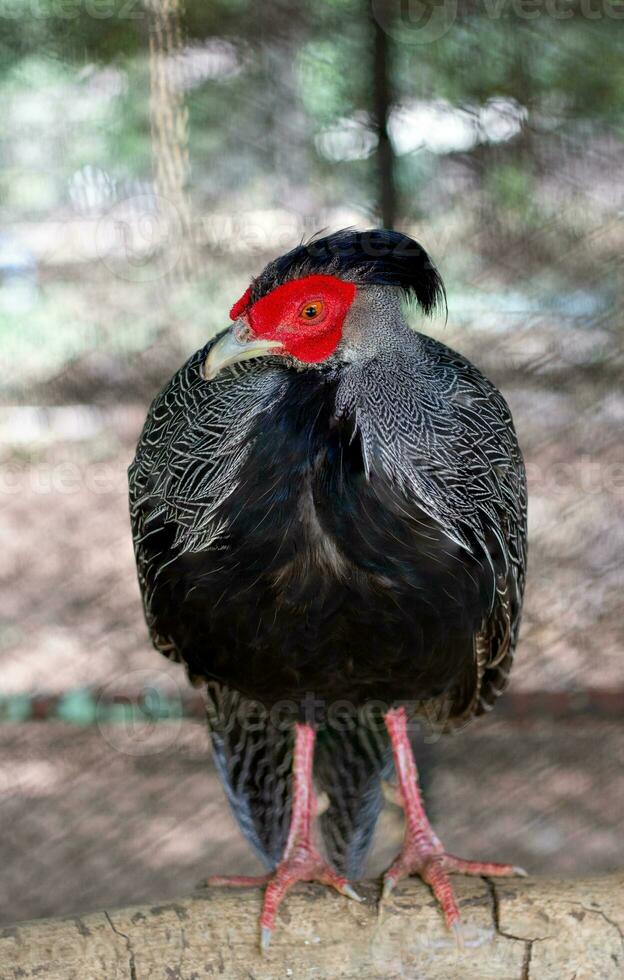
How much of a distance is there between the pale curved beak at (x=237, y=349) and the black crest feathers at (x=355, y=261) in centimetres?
8

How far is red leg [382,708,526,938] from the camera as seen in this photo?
198 cm

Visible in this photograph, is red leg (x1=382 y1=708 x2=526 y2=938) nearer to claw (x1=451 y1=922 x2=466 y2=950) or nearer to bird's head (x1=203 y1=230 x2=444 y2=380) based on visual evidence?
claw (x1=451 y1=922 x2=466 y2=950)

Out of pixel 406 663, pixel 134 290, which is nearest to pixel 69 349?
pixel 134 290

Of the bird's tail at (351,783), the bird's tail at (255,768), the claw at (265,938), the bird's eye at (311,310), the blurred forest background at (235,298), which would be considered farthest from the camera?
the blurred forest background at (235,298)

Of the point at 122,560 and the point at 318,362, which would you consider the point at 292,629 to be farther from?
the point at 122,560

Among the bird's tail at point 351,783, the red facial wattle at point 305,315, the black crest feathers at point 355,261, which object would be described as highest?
the black crest feathers at point 355,261

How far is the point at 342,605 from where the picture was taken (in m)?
1.87

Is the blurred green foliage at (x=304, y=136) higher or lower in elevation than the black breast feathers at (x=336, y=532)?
higher

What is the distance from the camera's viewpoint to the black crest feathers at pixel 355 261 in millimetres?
1805

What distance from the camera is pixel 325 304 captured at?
5.82 feet

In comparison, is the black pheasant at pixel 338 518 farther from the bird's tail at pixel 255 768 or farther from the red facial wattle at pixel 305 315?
the bird's tail at pixel 255 768

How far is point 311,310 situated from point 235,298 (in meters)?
1.03

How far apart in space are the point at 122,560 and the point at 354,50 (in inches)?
58.0

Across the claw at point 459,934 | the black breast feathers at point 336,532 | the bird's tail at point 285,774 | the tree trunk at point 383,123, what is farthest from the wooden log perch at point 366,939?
the tree trunk at point 383,123
